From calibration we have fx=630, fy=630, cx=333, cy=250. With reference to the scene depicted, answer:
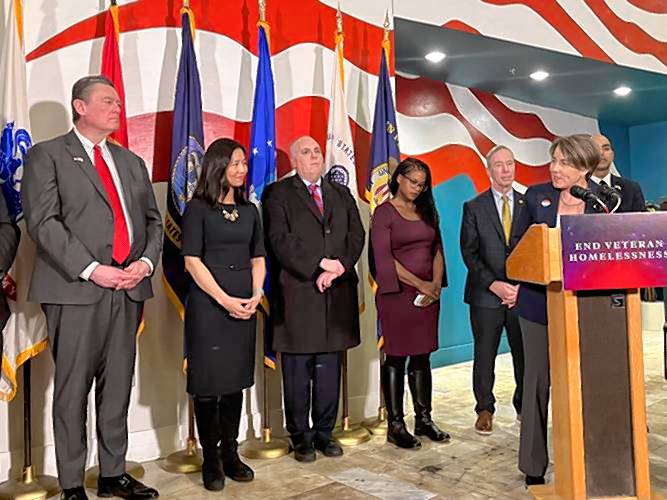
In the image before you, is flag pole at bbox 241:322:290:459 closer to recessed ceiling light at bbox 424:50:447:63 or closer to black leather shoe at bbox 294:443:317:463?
black leather shoe at bbox 294:443:317:463

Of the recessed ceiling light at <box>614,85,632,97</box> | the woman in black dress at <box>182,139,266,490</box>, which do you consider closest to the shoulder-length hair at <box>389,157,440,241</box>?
the woman in black dress at <box>182,139,266,490</box>

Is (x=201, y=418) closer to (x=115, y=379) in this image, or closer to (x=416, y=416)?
(x=115, y=379)

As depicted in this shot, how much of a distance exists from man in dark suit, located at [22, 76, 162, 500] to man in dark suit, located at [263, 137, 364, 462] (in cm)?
64

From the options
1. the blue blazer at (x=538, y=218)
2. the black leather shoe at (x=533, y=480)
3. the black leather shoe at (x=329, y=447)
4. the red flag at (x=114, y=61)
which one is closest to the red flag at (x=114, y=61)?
the red flag at (x=114, y=61)

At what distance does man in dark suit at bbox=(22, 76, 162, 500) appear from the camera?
2313 mm

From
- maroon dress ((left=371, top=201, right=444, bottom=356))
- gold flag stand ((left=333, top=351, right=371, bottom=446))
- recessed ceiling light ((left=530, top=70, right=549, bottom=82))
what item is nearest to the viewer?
maroon dress ((left=371, top=201, right=444, bottom=356))

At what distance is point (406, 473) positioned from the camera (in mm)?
2707

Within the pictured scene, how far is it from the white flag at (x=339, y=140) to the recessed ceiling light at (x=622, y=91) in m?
3.57

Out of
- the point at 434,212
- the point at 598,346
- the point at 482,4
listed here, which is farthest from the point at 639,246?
the point at 482,4

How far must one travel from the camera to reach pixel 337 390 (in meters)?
3.01

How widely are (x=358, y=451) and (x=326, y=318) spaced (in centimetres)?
68

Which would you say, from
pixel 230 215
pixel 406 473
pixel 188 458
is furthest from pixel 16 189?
pixel 406 473

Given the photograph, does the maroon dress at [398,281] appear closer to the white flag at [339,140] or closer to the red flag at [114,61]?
the white flag at [339,140]

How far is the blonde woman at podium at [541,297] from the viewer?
2189 mm
